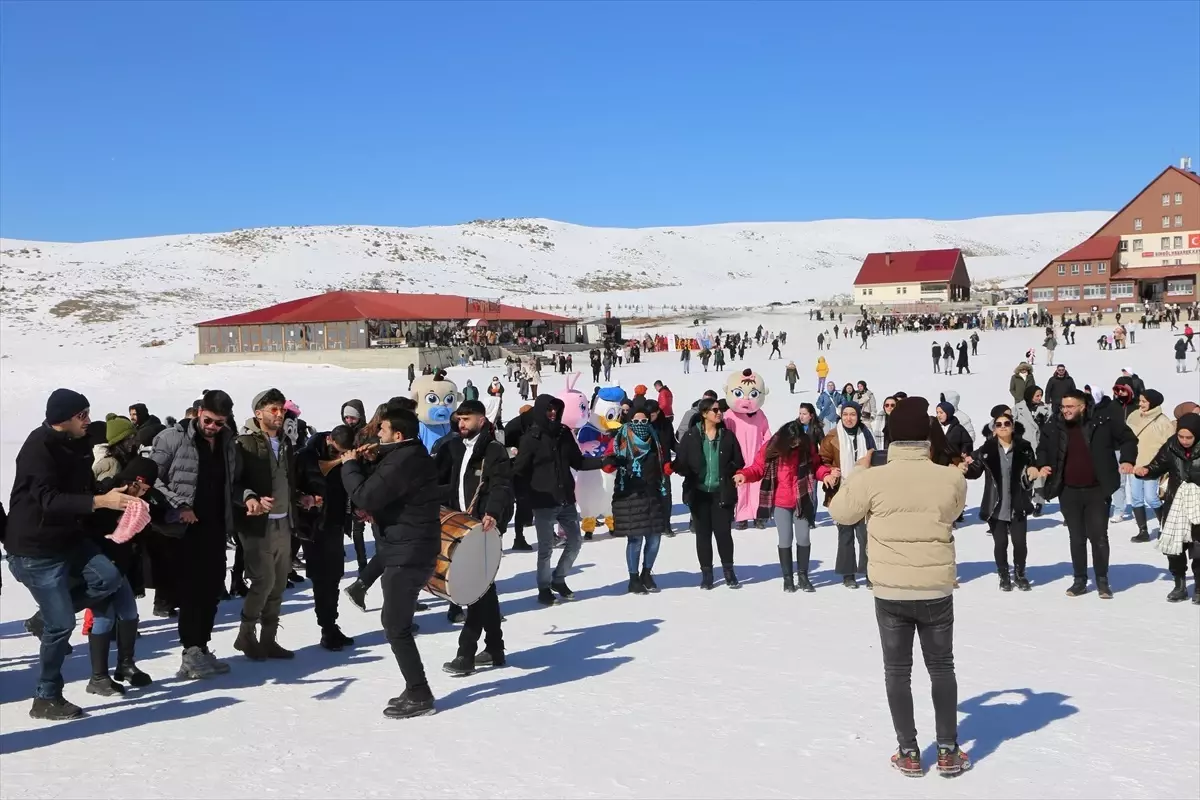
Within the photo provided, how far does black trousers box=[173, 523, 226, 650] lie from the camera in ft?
21.9

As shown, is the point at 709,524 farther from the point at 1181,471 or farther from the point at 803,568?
the point at 1181,471

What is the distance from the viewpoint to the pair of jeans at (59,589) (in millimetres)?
5812

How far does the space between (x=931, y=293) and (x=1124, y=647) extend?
256ft

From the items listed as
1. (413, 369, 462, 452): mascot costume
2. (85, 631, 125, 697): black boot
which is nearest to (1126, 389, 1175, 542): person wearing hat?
(413, 369, 462, 452): mascot costume

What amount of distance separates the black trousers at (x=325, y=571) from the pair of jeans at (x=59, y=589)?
1.47 m

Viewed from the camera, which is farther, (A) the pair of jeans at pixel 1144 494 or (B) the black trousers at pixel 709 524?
(A) the pair of jeans at pixel 1144 494

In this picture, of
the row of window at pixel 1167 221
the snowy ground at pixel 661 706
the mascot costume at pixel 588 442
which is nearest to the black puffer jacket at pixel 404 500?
the snowy ground at pixel 661 706

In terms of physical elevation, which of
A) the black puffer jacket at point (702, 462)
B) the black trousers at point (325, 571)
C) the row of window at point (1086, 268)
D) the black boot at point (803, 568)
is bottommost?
the black boot at point (803, 568)

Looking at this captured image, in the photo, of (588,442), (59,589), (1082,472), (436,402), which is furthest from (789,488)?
(59,589)

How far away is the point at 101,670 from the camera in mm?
6434

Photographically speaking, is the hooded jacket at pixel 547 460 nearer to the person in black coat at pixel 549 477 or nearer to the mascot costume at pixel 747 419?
the person in black coat at pixel 549 477

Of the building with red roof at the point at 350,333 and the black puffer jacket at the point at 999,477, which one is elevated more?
the building with red roof at the point at 350,333

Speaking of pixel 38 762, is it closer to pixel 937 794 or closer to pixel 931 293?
pixel 937 794

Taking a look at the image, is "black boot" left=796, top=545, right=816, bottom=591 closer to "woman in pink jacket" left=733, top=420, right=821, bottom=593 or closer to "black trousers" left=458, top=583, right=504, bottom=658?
"woman in pink jacket" left=733, top=420, right=821, bottom=593
